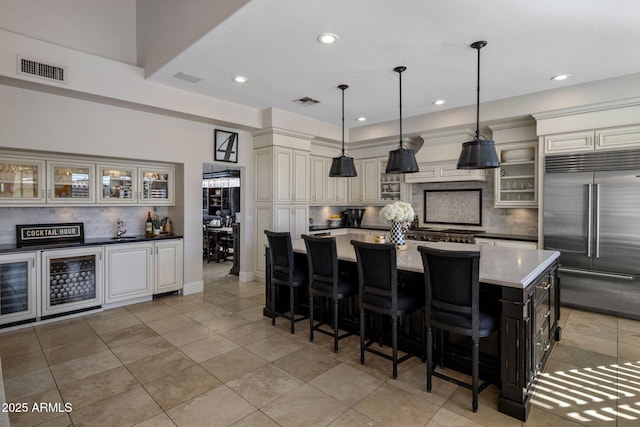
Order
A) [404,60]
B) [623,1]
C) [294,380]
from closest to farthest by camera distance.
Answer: [623,1], [294,380], [404,60]

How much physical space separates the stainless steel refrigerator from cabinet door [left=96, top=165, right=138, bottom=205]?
5.78 metres

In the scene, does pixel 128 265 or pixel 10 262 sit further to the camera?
pixel 128 265

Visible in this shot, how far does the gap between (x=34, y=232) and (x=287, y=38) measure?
3.81 meters

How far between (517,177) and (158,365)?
17.5ft

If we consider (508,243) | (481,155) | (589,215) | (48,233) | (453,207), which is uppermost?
(481,155)

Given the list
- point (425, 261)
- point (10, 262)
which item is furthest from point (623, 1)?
point (10, 262)

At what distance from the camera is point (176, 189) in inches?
209

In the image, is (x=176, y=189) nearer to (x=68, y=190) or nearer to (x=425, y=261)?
(x=68, y=190)

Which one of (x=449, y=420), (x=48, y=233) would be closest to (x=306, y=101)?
(x=48, y=233)

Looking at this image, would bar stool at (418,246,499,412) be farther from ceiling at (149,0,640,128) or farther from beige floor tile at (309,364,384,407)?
ceiling at (149,0,640,128)

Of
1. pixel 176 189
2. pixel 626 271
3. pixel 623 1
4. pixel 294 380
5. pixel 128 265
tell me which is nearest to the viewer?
pixel 623 1

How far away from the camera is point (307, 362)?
3.01 metres

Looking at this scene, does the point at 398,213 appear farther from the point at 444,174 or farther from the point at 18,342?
the point at 18,342

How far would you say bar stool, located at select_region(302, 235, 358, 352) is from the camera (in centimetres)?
318
